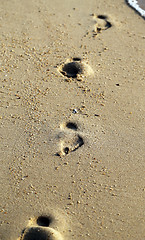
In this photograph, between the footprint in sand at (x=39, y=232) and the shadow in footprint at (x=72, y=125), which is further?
the shadow in footprint at (x=72, y=125)

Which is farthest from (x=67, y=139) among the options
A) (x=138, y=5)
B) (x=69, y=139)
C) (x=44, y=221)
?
(x=138, y=5)

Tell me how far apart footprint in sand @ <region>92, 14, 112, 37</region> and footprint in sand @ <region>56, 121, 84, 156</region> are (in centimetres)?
183

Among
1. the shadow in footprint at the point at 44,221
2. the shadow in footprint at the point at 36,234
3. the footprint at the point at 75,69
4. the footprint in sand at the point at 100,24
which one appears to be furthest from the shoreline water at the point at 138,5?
the shadow in footprint at the point at 36,234

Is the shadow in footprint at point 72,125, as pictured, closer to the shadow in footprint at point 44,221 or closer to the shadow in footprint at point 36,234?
the shadow in footprint at point 44,221

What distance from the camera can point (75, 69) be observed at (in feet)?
13.7

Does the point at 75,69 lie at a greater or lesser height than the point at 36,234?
greater

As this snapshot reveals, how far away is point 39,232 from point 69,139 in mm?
1020

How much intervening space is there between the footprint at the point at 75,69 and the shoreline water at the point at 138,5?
1.79 meters

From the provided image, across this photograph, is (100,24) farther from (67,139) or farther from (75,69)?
(67,139)

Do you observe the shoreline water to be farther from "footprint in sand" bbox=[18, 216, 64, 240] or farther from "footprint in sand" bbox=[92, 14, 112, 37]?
"footprint in sand" bbox=[18, 216, 64, 240]

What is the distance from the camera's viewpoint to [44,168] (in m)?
3.15

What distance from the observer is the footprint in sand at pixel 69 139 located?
3.33m

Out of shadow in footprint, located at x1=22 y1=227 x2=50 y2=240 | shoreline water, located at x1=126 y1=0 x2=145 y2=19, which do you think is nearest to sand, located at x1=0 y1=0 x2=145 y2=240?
shadow in footprint, located at x1=22 y1=227 x2=50 y2=240

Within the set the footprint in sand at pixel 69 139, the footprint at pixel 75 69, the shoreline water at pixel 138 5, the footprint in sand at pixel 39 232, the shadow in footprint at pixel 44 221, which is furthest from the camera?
the shoreline water at pixel 138 5
